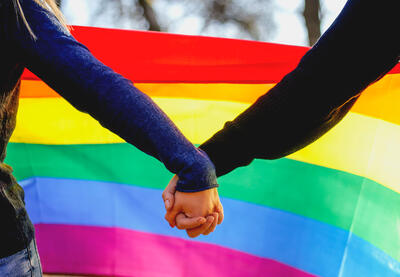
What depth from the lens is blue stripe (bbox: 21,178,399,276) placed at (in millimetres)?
1836

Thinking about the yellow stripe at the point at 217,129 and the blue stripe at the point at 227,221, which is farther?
the blue stripe at the point at 227,221

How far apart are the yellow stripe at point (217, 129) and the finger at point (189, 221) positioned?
3.50 ft

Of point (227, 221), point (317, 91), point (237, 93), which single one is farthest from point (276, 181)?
point (317, 91)

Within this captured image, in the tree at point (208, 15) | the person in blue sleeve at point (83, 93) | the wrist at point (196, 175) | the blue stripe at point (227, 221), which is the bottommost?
the blue stripe at point (227, 221)

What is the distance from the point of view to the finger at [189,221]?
887mm

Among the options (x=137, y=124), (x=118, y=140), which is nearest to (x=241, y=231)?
(x=118, y=140)

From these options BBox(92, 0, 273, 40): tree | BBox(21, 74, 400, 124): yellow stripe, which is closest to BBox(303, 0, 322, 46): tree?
BBox(92, 0, 273, 40): tree

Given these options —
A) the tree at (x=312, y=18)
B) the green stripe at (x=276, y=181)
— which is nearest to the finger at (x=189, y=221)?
the green stripe at (x=276, y=181)

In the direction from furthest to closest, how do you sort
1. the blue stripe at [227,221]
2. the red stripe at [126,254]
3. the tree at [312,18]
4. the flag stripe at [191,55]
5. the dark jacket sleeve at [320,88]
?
the tree at [312,18], the red stripe at [126,254], the blue stripe at [227,221], the flag stripe at [191,55], the dark jacket sleeve at [320,88]

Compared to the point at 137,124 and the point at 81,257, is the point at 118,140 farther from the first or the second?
the point at 137,124

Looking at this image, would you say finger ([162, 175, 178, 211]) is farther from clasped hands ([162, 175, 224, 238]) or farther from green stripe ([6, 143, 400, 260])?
green stripe ([6, 143, 400, 260])

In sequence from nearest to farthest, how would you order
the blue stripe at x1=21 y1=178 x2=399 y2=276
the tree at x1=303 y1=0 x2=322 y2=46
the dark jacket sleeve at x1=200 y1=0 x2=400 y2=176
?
the dark jacket sleeve at x1=200 y1=0 x2=400 y2=176 → the blue stripe at x1=21 y1=178 x2=399 y2=276 → the tree at x1=303 y1=0 x2=322 y2=46

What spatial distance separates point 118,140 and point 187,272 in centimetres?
77

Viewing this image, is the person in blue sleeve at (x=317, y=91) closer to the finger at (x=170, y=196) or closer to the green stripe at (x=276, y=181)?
the finger at (x=170, y=196)
